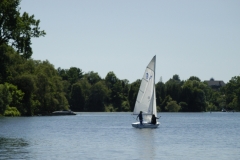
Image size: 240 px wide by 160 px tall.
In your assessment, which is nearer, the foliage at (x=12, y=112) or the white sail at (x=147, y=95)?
the white sail at (x=147, y=95)

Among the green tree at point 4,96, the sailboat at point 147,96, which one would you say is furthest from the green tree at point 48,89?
the sailboat at point 147,96

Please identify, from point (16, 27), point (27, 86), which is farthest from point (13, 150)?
point (27, 86)

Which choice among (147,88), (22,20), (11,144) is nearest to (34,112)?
(147,88)

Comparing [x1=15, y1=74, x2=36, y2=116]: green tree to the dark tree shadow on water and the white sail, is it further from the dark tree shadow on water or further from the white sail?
the dark tree shadow on water

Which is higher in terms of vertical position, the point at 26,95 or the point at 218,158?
the point at 26,95

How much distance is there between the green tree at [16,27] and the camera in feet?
201

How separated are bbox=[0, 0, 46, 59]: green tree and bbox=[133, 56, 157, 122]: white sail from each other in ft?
52.7

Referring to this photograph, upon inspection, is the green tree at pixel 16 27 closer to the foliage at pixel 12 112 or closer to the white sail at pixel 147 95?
the white sail at pixel 147 95

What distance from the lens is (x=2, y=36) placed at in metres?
61.9

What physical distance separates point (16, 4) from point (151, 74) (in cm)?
2030

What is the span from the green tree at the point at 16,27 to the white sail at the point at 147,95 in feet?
52.7

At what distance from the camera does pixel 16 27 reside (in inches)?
2430

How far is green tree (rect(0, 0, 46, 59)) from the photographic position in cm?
6141

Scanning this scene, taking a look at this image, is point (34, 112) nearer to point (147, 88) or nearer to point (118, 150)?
point (147, 88)
